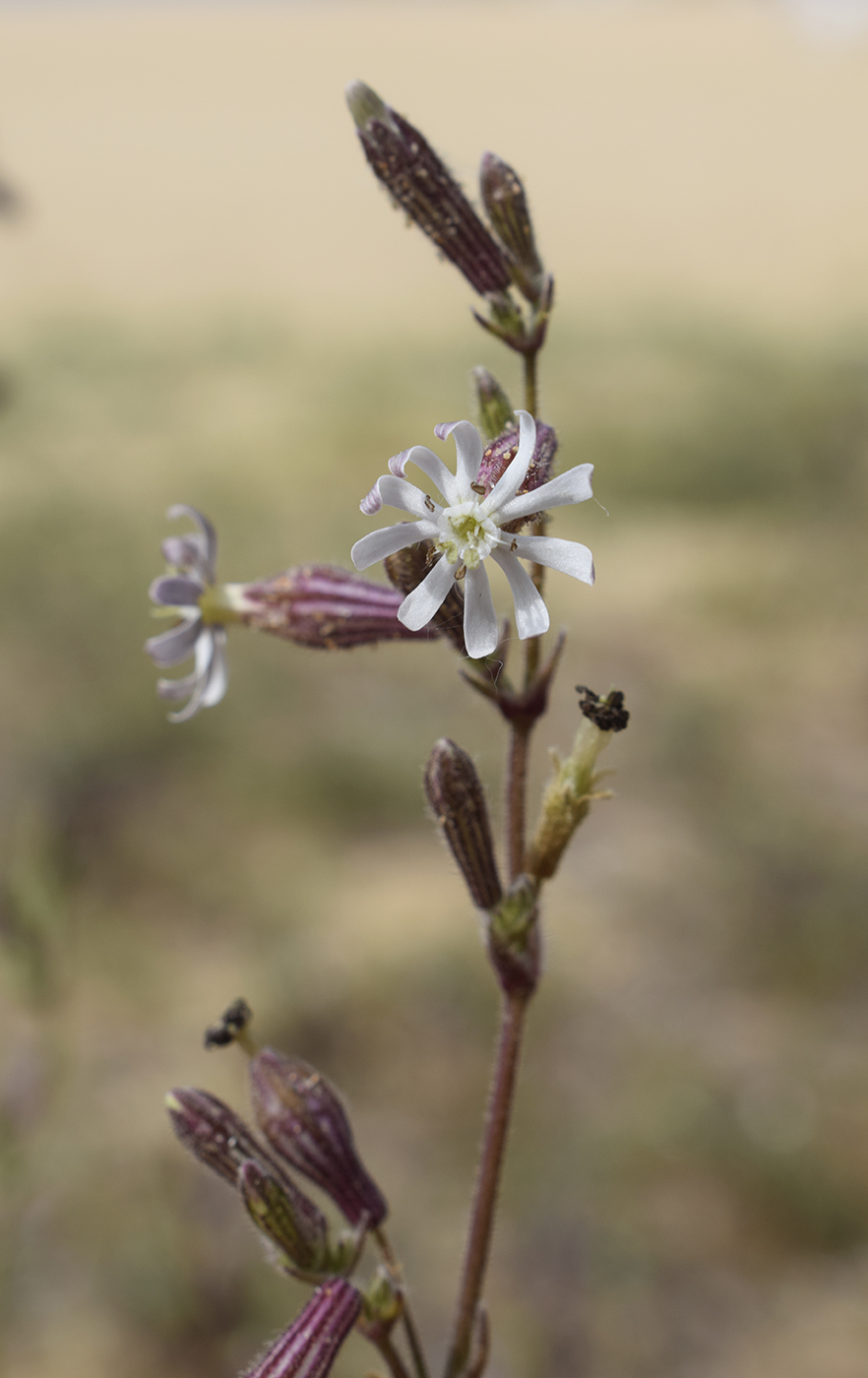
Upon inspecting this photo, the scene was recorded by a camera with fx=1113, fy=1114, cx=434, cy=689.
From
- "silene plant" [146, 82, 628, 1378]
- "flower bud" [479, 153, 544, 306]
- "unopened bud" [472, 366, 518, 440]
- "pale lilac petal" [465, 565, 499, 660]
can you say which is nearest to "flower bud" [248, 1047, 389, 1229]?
"silene plant" [146, 82, 628, 1378]

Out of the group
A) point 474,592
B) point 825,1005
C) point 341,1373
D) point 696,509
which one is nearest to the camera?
point 474,592

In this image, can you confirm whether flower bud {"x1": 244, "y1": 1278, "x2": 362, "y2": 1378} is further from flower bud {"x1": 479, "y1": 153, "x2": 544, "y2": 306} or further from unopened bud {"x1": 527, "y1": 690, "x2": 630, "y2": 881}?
flower bud {"x1": 479, "y1": 153, "x2": 544, "y2": 306}

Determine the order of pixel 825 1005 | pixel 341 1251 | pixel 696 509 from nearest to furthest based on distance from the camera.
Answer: pixel 341 1251 < pixel 825 1005 < pixel 696 509

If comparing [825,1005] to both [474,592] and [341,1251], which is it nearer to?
[341,1251]

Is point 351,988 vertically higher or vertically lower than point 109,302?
lower

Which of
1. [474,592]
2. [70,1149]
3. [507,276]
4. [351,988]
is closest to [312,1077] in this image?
[474,592]

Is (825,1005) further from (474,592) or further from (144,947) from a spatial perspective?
(474,592)

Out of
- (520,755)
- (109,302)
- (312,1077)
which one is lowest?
(312,1077)

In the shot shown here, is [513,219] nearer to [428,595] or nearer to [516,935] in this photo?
[428,595]

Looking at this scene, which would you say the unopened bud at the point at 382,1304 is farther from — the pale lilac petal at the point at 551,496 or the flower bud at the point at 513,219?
the flower bud at the point at 513,219

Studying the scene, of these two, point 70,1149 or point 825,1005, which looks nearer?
point 70,1149
